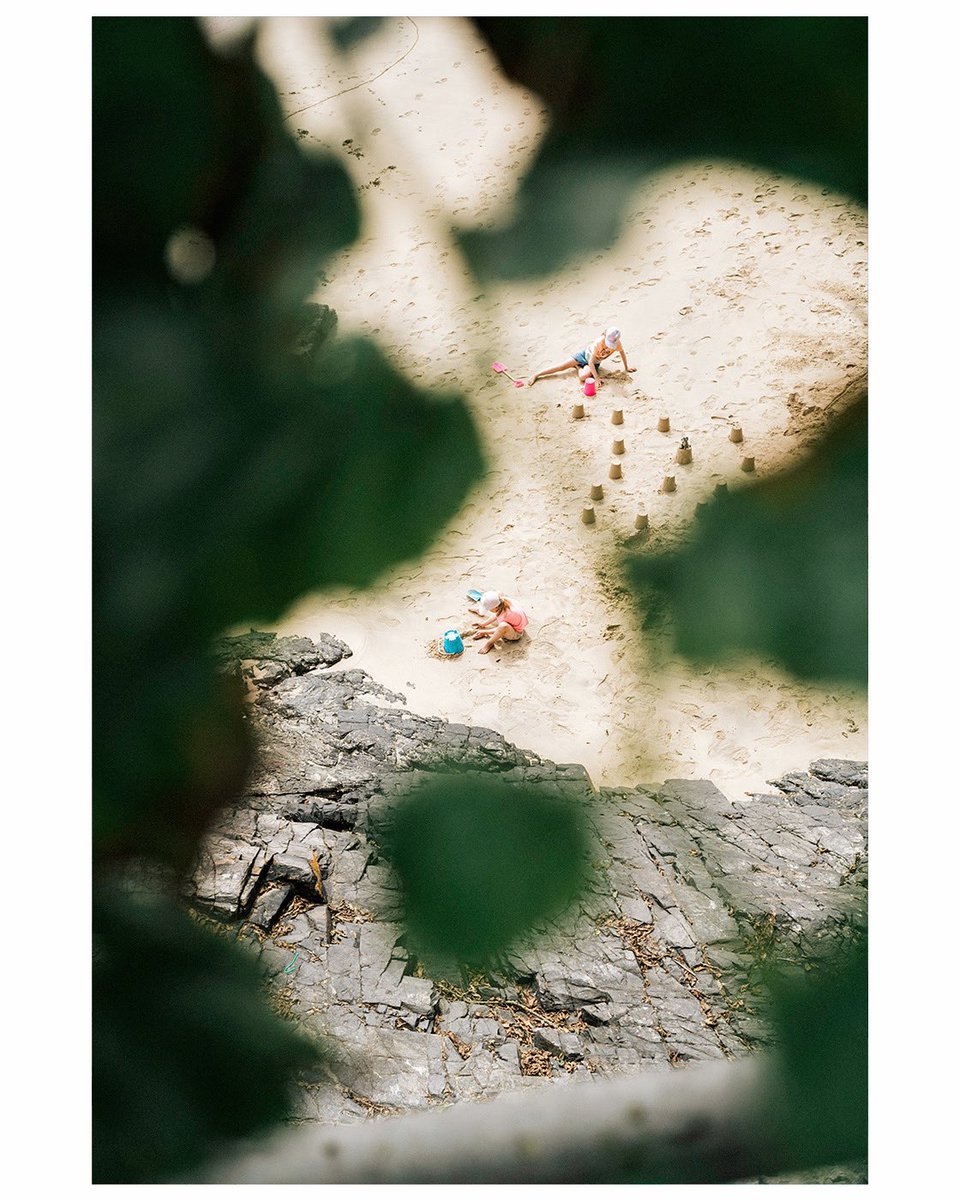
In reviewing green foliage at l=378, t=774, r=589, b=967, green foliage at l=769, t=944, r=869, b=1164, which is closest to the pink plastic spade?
green foliage at l=378, t=774, r=589, b=967

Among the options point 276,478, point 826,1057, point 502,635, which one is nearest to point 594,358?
point 502,635

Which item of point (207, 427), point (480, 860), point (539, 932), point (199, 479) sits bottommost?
point (539, 932)

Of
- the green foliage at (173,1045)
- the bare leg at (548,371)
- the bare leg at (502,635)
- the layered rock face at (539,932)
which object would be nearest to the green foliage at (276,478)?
the green foliage at (173,1045)

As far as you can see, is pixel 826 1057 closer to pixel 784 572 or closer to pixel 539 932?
pixel 539 932

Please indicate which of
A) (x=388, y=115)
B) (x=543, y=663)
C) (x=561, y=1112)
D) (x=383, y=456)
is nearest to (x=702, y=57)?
(x=388, y=115)

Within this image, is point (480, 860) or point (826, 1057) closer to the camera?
point (826, 1057)

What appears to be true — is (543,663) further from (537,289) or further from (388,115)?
(388,115)

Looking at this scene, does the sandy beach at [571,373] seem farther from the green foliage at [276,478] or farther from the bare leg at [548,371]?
the green foliage at [276,478]
